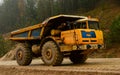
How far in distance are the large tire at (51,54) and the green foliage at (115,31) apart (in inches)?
534

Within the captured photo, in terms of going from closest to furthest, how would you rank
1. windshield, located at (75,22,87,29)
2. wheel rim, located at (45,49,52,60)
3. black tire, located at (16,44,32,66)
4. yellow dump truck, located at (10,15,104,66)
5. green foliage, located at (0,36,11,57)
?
yellow dump truck, located at (10,15,104,66) < windshield, located at (75,22,87,29) < wheel rim, located at (45,49,52,60) < black tire, located at (16,44,32,66) < green foliage, located at (0,36,11,57)

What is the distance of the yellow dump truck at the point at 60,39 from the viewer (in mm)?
14945

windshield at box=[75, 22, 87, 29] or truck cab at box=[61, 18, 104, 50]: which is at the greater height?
windshield at box=[75, 22, 87, 29]

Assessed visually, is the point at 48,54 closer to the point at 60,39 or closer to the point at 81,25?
the point at 60,39

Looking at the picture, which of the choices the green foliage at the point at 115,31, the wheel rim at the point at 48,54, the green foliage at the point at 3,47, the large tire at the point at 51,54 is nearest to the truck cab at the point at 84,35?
the large tire at the point at 51,54

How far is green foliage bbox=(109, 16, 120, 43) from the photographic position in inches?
1128

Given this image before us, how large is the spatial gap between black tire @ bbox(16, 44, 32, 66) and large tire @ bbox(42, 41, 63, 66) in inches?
56.0

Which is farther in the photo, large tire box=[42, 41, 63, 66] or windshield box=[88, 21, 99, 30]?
windshield box=[88, 21, 99, 30]

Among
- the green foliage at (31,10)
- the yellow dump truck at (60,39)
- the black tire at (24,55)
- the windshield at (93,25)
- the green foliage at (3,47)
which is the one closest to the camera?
the yellow dump truck at (60,39)

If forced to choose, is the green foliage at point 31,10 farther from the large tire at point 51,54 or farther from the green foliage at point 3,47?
the large tire at point 51,54

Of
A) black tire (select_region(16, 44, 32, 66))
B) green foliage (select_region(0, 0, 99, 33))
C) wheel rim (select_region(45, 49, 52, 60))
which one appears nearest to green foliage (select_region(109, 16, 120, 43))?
black tire (select_region(16, 44, 32, 66))

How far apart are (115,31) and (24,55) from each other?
13.6 meters

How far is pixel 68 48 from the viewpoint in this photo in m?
15.2

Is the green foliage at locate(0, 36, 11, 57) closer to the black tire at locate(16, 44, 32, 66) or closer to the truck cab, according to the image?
the black tire at locate(16, 44, 32, 66)
